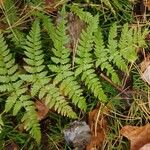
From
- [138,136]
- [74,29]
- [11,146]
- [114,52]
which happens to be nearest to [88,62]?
[114,52]

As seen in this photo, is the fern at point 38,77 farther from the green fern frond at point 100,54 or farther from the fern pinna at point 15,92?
the green fern frond at point 100,54

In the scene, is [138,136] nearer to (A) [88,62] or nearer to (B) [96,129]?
(B) [96,129]

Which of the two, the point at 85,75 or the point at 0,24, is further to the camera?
the point at 0,24

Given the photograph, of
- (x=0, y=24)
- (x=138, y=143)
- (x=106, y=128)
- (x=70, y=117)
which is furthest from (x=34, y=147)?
(x=0, y=24)

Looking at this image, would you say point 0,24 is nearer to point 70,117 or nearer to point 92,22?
point 92,22

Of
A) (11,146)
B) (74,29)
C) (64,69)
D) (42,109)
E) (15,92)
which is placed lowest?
(11,146)

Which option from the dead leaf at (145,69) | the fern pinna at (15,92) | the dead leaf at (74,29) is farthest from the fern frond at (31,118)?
the dead leaf at (145,69)
